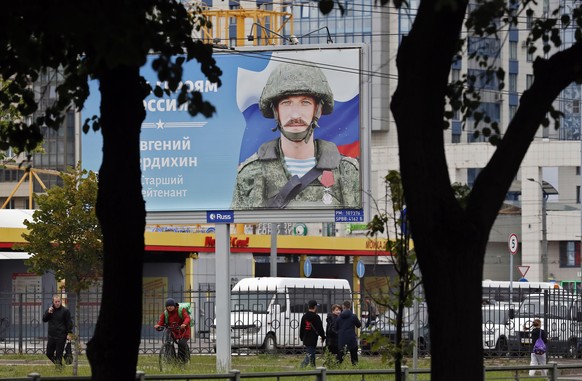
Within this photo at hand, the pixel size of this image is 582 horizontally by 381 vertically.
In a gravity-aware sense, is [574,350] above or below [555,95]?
below

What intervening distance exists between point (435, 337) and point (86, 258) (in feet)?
60.0

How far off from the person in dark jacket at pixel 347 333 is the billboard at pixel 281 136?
3.72m

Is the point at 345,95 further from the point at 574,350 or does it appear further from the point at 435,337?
the point at 435,337

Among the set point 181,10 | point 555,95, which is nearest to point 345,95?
point 181,10

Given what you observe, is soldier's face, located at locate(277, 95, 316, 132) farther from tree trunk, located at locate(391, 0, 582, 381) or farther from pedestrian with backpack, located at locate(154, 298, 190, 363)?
tree trunk, located at locate(391, 0, 582, 381)

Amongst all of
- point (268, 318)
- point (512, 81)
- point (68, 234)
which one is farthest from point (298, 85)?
point (512, 81)

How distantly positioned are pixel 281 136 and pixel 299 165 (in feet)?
2.17

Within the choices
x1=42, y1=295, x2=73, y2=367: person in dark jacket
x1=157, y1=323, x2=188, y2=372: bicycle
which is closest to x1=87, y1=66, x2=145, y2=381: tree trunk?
x1=157, y1=323, x2=188, y2=372: bicycle

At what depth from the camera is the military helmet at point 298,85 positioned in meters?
27.0

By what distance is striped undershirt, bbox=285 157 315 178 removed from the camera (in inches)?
1060

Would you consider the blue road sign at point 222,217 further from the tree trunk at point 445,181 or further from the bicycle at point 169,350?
the tree trunk at point 445,181

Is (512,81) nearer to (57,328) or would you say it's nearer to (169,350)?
(57,328)

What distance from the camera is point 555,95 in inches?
393

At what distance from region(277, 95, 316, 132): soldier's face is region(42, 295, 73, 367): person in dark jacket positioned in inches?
229
